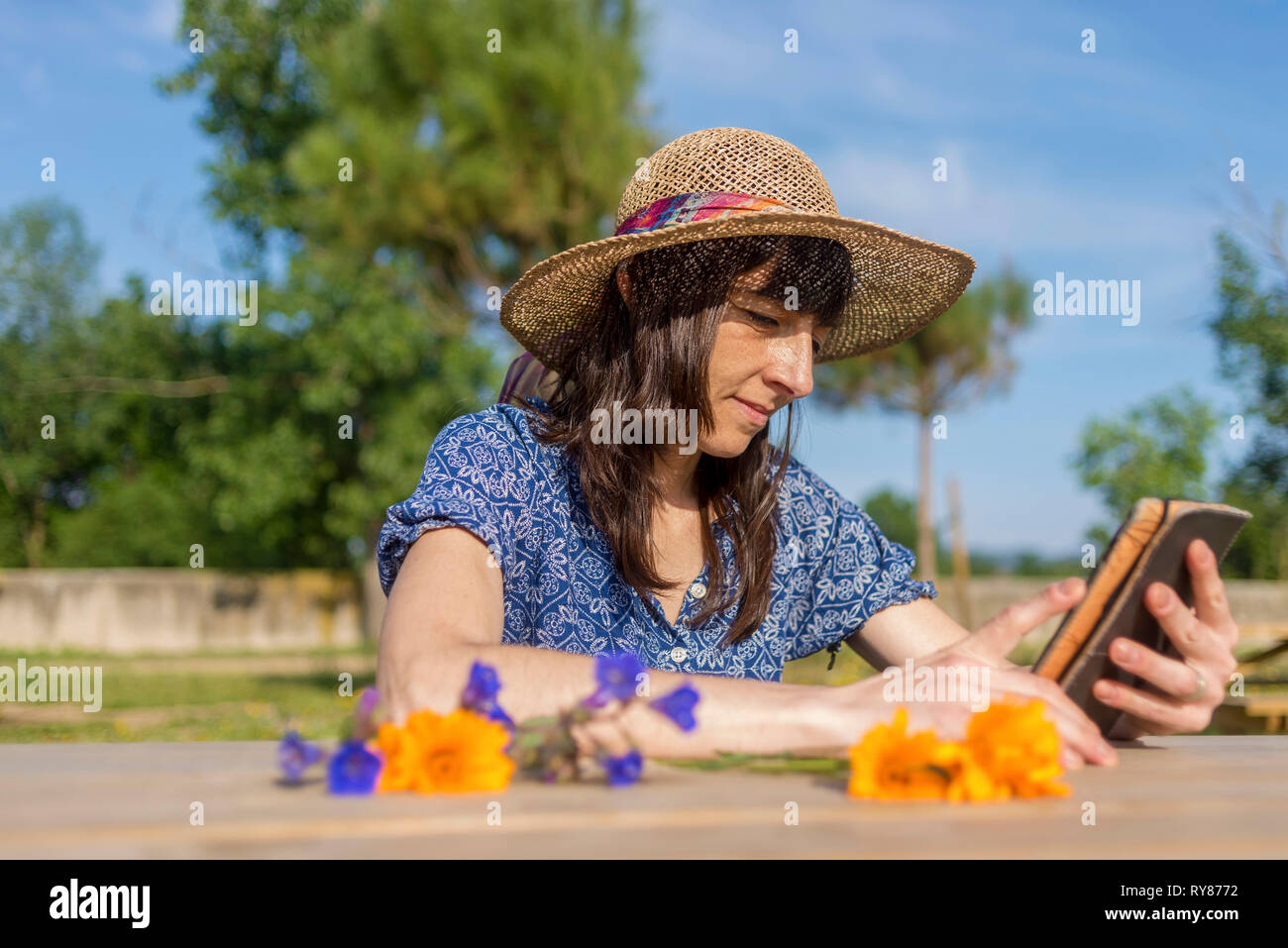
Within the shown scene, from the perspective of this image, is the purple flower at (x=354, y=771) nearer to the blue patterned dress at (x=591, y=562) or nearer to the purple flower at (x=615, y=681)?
the purple flower at (x=615, y=681)

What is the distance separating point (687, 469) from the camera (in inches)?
98.1

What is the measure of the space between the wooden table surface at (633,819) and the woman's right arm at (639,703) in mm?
67

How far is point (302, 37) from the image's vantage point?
595 inches

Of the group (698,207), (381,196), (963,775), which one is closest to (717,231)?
(698,207)

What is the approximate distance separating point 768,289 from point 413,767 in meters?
1.35

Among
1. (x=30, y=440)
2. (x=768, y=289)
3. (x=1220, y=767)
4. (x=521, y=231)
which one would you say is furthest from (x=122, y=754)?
(x=30, y=440)

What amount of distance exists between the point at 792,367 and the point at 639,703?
104 centimetres

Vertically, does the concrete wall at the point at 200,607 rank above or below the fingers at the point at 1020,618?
below

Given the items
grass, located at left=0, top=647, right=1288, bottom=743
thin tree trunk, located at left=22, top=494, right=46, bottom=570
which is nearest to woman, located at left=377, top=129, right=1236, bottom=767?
grass, located at left=0, top=647, right=1288, bottom=743

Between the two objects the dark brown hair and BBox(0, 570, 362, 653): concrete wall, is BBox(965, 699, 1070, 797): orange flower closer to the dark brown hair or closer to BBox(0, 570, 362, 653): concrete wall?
the dark brown hair

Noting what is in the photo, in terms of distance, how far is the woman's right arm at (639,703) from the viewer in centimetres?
135

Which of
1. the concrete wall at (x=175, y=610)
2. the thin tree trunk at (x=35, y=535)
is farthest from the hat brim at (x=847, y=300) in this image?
the thin tree trunk at (x=35, y=535)

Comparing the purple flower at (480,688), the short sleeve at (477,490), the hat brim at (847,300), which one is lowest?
the purple flower at (480,688)

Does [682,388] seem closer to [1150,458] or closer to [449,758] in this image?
[449,758]
